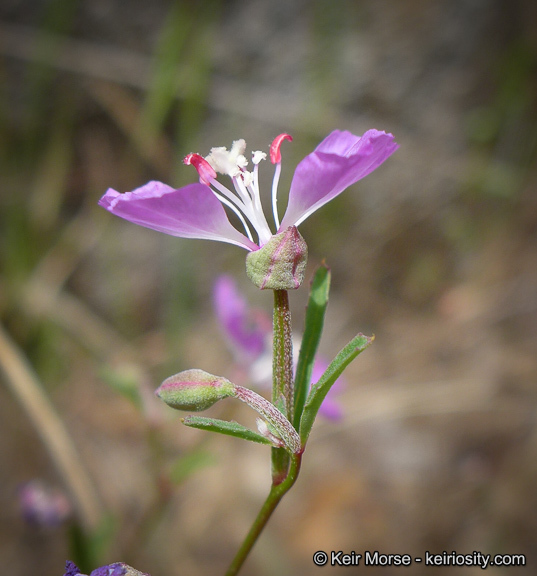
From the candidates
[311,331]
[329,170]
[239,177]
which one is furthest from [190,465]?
[329,170]

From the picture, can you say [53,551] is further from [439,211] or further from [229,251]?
[439,211]

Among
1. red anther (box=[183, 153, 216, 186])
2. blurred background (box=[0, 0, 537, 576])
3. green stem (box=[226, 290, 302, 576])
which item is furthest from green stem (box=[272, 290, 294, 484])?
→ blurred background (box=[0, 0, 537, 576])

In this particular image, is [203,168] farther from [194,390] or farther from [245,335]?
[245,335]

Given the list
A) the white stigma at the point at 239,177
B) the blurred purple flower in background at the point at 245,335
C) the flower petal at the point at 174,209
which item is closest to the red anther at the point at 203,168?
the white stigma at the point at 239,177

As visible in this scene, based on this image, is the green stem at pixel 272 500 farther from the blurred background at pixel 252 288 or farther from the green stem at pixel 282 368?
the blurred background at pixel 252 288

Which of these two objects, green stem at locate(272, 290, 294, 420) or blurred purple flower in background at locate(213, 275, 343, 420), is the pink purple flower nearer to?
green stem at locate(272, 290, 294, 420)

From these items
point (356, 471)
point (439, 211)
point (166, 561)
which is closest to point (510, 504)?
point (356, 471)
